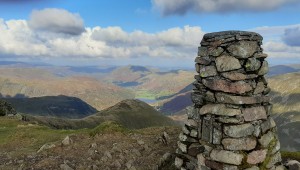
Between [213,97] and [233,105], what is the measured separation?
42.0 inches

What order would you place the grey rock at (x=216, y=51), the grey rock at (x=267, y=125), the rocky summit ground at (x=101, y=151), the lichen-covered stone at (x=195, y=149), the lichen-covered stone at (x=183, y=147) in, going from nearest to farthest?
the grey rock at (x=216, y=51) < the grey rock at (x=267, y=125) < the lichen-covered stone at (x=195, y=149) < the lichen-covered stone at (x=183, y=147) < the rocky summit ground at (x=101, y=151)

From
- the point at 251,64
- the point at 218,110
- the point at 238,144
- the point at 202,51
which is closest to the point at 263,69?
the point at 251,64

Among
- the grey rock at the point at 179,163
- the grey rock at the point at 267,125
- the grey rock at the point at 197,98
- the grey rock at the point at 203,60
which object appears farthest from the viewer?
the grey rock at the point at 179,163

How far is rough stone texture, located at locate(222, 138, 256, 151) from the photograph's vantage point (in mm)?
14594

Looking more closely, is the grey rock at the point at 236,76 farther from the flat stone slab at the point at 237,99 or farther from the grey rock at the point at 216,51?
the grey rock at the point at 216,51

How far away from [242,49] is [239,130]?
3577mm

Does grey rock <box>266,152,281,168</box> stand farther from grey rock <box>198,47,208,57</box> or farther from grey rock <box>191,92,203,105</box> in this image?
grey rock <box>198,47,208,57</box>

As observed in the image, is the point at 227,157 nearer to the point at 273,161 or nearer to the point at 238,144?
the point at 238,144

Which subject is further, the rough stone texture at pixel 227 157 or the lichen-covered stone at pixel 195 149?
the lichen-covered stone at pixel 195 149

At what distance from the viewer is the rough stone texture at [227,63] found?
14727mm

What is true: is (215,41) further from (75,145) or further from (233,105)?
(75,145)

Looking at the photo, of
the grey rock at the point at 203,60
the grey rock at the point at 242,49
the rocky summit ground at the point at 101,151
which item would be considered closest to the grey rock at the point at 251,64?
the grey rock at the point at 242,49

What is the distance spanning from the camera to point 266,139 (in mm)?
15336

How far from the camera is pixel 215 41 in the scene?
15.3 meters
